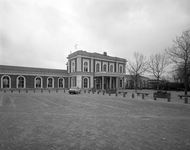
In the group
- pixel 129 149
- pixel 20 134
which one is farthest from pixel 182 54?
pixel 20 134

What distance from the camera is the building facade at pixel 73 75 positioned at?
3541 centimetres

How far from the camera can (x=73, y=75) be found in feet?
136

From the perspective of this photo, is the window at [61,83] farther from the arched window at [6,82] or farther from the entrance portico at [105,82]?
the arched window at [6,82]

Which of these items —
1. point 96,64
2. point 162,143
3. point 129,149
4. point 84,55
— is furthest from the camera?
point 96,64

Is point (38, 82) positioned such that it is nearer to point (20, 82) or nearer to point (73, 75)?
point (20, 82)

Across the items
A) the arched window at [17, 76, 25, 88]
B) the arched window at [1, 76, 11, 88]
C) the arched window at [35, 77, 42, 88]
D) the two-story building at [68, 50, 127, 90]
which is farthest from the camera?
the two-story building at [68, 50, 127, 90]

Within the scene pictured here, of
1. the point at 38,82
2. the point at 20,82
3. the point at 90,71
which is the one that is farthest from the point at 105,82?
the point at 20,82

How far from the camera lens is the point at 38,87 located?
3866cm

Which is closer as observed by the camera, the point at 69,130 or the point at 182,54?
the point at 69,130

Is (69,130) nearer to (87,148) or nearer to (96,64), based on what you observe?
(87,148)

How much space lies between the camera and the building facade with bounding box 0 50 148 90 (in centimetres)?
3541

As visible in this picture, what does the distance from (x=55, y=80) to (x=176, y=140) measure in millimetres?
39781

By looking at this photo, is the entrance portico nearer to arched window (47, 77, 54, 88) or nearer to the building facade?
the building facade

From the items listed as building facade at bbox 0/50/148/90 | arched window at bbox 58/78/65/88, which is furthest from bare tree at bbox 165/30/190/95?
arched window at bbox 58/78/65/88
